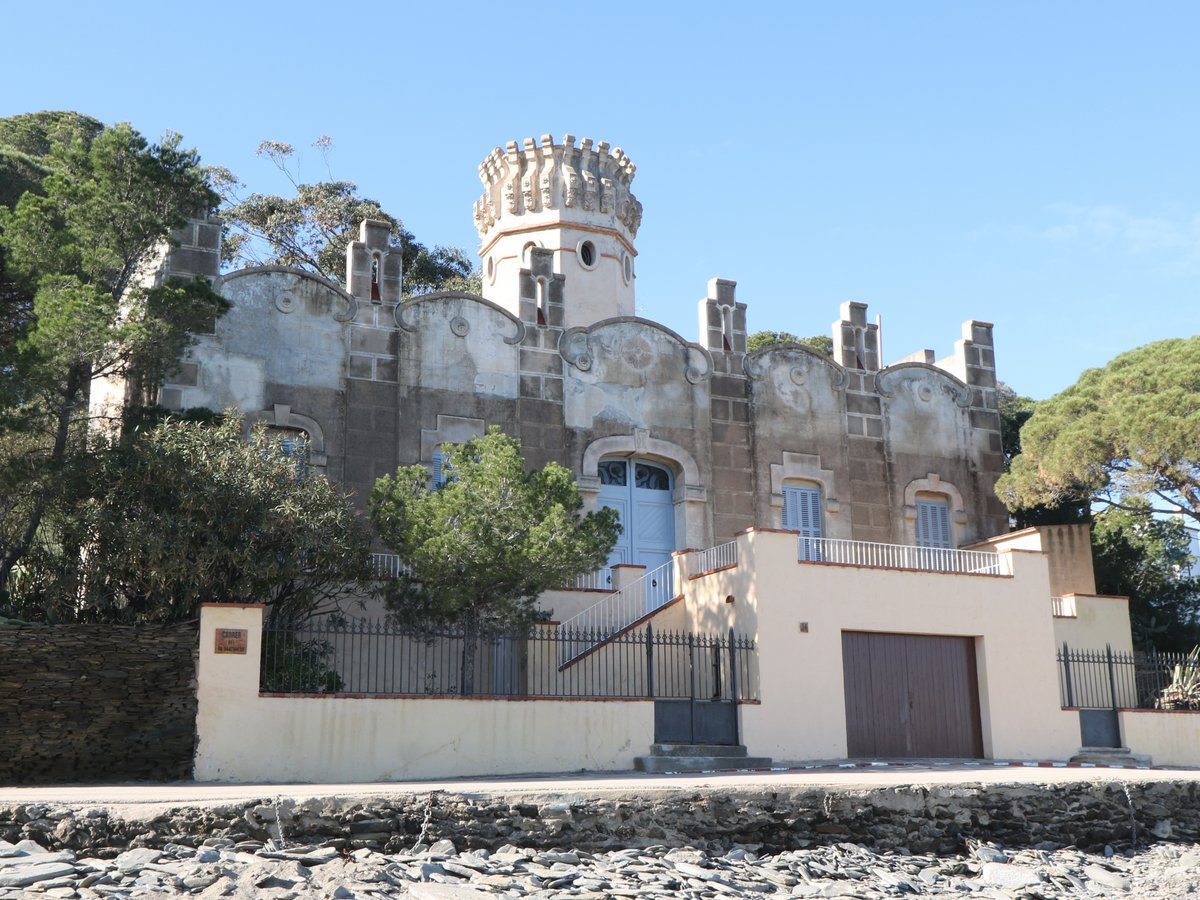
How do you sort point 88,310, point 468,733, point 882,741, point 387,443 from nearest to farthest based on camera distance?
1. point 468,733
2. point 88,310
3. point 882,741
4. point 387,443

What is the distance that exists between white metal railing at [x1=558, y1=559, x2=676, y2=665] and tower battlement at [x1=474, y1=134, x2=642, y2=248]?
13324mm

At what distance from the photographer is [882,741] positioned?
67.0 ft

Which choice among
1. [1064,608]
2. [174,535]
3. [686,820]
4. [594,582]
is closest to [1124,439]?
[1064,608]

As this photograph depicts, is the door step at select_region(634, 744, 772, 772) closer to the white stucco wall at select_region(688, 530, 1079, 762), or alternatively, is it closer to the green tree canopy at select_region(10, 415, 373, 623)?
the white stucco wall at select_region(688, 530, 1079, 762)

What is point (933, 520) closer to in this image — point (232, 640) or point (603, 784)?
point (603, 784)

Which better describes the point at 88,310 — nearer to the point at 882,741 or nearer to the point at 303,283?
the point at 303,283

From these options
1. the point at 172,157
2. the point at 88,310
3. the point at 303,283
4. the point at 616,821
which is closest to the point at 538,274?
the point at 303,283

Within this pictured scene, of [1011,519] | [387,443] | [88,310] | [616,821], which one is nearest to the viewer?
[616,821]

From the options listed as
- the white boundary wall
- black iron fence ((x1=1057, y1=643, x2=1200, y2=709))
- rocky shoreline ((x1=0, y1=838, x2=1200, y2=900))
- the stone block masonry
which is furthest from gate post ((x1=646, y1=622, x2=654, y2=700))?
black iron fence ((x1=1057, y1=643, x2=1200, y2=709))

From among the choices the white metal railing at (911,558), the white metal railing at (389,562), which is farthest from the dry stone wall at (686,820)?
the white metal railing at (389,562)

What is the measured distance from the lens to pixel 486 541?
19.2m

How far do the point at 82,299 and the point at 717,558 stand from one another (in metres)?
9.91

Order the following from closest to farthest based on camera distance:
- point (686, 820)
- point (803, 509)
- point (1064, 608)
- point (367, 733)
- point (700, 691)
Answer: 1. point (686, 820)
2. point (367, 733)
3. point (700, 691)
4. point (1064, 608)
5. point (803, 509)

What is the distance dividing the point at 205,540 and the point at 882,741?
33.6ft
